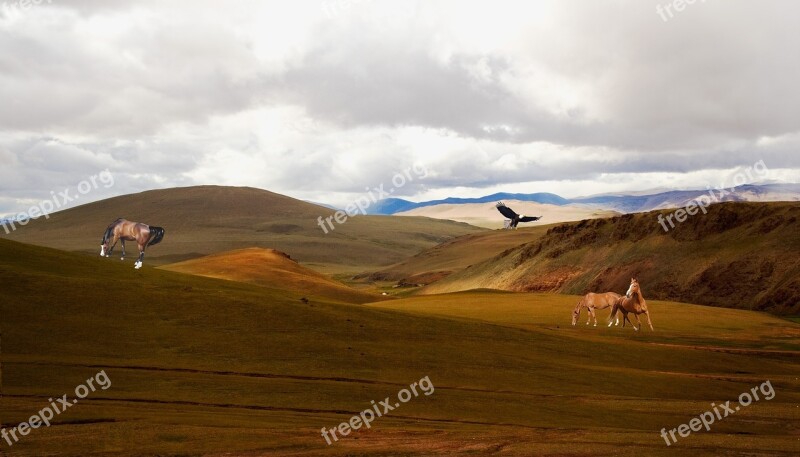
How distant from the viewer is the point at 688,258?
315 feet

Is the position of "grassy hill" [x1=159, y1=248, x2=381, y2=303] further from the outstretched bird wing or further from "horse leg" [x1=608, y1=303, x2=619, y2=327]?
the outstretched bird wing

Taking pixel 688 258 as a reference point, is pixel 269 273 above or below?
above

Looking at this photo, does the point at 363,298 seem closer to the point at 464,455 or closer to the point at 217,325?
the point at 217,325

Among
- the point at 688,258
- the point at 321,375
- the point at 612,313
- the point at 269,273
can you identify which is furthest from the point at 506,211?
the point at 321,375

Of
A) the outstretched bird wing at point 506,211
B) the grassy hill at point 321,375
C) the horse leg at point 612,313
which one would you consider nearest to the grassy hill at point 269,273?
the horse leg at point 612,313

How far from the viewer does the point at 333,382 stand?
103ft

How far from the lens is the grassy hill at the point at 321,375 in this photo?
71.3 ft

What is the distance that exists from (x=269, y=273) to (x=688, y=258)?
5140 cm

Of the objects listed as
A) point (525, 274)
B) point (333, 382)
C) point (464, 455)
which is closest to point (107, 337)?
point (333, 382)

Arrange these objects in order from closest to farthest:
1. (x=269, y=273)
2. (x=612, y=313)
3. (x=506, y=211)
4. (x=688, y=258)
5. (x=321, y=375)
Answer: (x=321, y=375)
(x=612, y=313)
(x=688, y=258)
(x=269, y=273)
(x=506, y=211)

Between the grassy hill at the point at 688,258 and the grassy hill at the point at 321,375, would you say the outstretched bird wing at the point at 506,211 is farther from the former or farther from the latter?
the grassy hill at the point at 321,375

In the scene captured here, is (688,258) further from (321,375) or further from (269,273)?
(321,375)

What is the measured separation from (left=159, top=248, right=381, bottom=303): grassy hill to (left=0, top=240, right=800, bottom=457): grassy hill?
123ft

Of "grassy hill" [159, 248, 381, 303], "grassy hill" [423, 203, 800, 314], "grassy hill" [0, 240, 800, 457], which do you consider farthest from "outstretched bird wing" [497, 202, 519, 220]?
"grassy hill" [0, 240, 800, 457]
